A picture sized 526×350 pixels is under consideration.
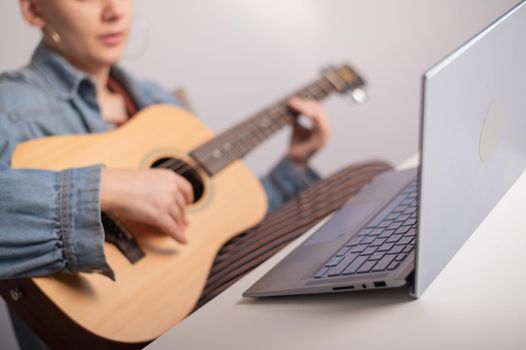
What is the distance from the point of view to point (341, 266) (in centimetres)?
63

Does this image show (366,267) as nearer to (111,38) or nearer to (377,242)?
(377,242)

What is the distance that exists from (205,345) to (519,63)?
0.48 m

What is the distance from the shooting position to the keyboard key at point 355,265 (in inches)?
23.7

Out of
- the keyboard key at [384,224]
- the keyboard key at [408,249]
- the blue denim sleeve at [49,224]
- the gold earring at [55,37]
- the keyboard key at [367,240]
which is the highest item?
the gold earring at [55,37]

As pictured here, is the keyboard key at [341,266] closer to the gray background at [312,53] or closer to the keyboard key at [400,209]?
the keyboard key at [400,209]

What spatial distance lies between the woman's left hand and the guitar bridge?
621 millimetres

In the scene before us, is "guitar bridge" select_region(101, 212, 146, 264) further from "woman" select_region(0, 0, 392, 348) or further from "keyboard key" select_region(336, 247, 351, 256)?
"keyboard key" select_region(336, 247, 351, 256)

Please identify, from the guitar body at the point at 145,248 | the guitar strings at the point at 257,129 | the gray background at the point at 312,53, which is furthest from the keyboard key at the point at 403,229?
the gray background at the point at 312,53

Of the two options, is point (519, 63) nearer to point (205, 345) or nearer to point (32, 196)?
point (205, 345)

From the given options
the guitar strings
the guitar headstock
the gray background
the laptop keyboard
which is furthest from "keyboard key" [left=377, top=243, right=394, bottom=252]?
the gray background

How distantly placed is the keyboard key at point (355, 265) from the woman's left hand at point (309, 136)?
2.46 feet

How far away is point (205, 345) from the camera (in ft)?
1.90

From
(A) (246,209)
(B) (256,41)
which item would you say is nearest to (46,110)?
(A) (246,209)

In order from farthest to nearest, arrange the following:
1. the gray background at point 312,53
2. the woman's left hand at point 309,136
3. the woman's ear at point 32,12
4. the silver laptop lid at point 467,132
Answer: the gray background at point 312,53 < the woman's left hand at point 309,136 < the woman's ear at point 32,12 < the silver laptop lid at point 467,132
